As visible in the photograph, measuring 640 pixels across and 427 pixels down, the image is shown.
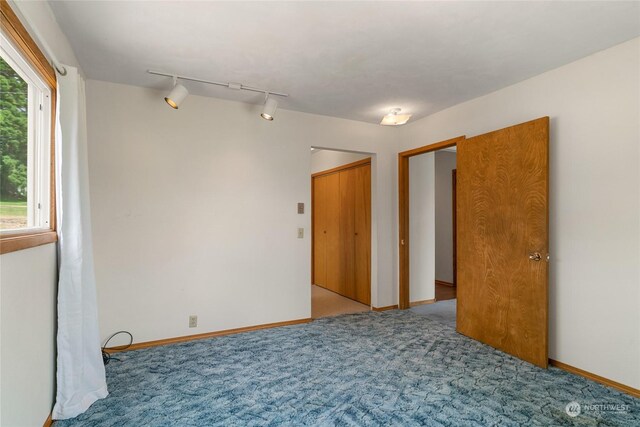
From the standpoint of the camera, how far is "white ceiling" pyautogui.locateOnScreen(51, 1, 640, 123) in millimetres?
1947

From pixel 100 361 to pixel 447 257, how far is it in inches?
208

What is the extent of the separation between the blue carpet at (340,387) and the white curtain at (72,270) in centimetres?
17

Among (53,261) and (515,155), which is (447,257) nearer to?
(515,155)

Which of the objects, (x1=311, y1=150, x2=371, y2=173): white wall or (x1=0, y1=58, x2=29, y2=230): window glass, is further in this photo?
(x1=311, y1=150, x2=371, y2=173): white wall

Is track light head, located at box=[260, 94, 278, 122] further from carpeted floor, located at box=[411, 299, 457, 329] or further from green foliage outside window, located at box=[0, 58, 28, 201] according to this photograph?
carpeted floor, located at box=[411, 299, 457, 329]

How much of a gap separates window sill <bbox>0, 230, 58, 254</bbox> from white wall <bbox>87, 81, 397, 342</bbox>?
1.18 m

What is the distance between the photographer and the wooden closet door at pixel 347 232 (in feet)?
15.8

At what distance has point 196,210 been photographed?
329 centimetres

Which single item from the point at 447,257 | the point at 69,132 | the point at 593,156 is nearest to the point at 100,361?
the point at 69,132

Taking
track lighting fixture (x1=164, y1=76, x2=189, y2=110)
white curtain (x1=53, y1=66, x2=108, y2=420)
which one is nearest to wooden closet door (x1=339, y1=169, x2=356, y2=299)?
track lighting fixture (x1=164, y1=76, x2=189, y2=110)

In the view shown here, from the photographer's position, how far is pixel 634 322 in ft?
7.39

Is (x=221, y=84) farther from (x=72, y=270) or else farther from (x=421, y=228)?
(x=421, y=228)

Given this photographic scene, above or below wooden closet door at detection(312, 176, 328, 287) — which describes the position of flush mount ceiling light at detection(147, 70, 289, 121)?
above

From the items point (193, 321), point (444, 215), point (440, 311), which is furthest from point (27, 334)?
point (444, 215)
